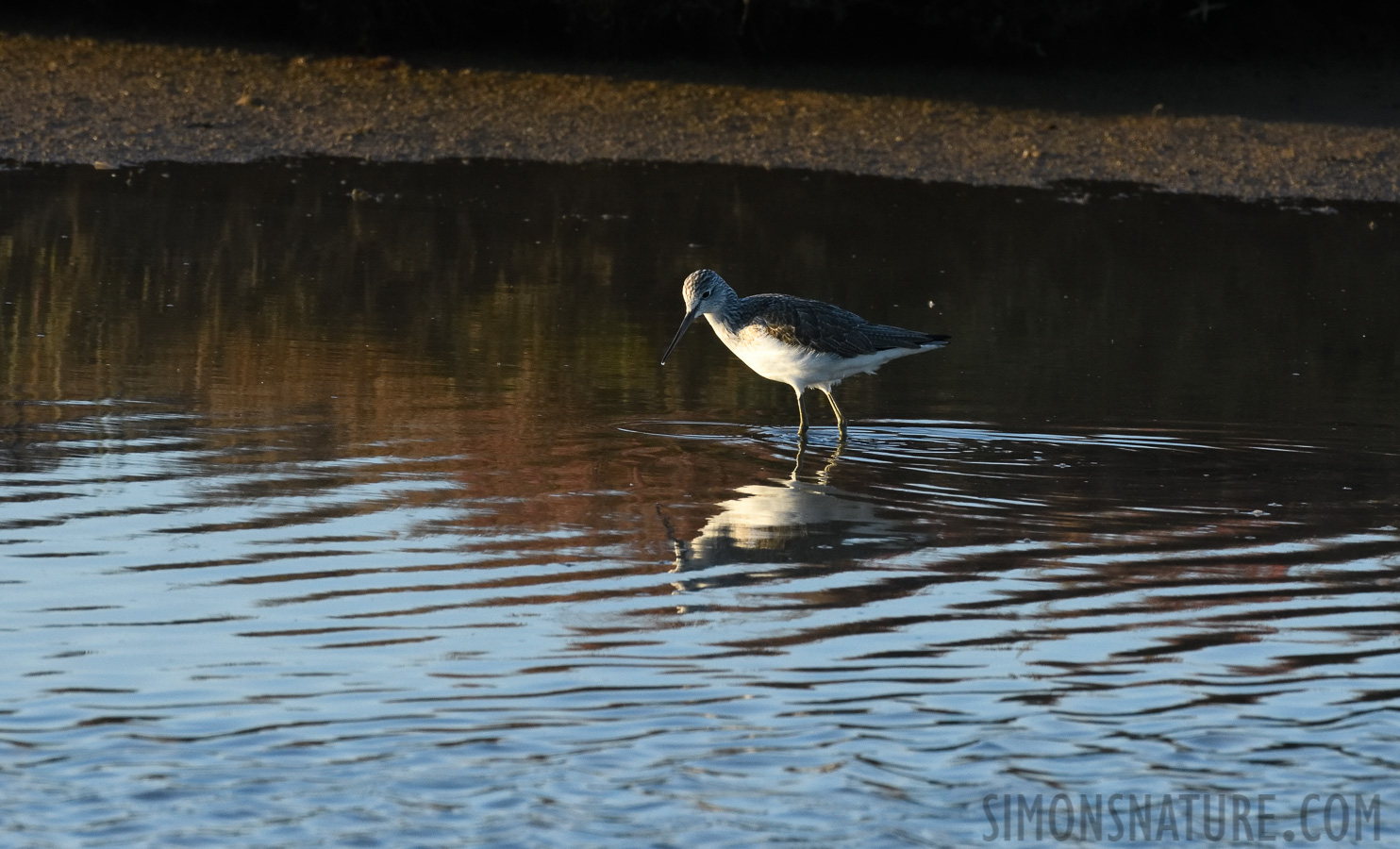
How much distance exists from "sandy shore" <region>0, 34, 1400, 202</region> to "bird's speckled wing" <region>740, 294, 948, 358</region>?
7.79 m

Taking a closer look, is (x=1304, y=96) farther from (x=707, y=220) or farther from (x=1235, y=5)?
(x=707, y=220)

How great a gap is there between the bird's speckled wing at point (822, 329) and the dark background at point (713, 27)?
9645 mm

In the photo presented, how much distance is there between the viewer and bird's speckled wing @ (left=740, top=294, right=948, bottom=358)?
9.78 meters

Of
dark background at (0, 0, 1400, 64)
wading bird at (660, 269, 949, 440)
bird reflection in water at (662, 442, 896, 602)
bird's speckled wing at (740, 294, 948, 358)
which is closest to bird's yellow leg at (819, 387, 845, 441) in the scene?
wading bird at (660, 269, 949, 440)

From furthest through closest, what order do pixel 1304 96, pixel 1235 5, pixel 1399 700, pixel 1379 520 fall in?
pixel 1235 5, pixel 1304 96, pixel 1379 520, pixel 1399 700

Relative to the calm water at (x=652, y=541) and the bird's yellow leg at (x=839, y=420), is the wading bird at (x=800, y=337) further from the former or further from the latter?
the calm water at (x=652, y=541)

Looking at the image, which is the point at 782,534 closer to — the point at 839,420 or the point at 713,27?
the point at 839,420

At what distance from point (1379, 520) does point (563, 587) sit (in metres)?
3.76

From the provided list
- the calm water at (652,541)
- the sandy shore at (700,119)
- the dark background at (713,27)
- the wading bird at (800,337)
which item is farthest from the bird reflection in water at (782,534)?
the dark background at (713,27)

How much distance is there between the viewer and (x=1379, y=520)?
8117 mm

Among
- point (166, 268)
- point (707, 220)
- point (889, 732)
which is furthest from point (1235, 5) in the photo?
point (889, 732)

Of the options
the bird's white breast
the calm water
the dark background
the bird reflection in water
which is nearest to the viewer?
the calm water

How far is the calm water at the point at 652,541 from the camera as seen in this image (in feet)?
16.0

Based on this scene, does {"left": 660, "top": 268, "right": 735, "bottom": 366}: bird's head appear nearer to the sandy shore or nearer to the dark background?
the sandy shore
